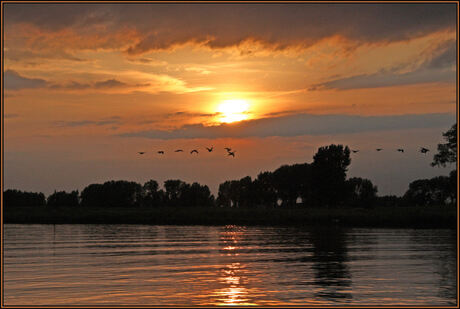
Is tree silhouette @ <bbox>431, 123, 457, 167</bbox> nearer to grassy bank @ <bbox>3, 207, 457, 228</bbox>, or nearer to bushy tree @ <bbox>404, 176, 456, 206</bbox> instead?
grassy bank @ <bbox>3, 207, 457, 228</bbox>

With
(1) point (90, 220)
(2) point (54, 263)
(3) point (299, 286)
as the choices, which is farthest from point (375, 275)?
(1) point (90, 220)

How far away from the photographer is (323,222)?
9619 centimetres

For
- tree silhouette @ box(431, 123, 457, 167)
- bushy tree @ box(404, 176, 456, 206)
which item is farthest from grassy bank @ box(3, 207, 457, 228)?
bushy tree @ box(404, 176, 456, 206)

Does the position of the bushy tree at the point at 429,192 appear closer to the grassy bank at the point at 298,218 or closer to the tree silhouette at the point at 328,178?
the tree silhouette at the point at 328,178

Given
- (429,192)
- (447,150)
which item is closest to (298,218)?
(447,150)

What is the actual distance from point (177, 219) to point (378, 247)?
63.8 m

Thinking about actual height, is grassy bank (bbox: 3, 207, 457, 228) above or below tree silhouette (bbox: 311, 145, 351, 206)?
below

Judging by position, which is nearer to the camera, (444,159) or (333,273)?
(333,273)

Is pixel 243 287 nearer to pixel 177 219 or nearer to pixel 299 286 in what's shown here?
pixel 299 286

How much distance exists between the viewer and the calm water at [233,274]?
27.1 meters

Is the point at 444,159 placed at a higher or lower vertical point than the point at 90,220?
higher

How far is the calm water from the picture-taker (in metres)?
27.1

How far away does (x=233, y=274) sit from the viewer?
34969mm

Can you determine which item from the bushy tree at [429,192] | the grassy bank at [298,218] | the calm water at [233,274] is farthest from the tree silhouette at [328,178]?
the calm water at [233,274]
